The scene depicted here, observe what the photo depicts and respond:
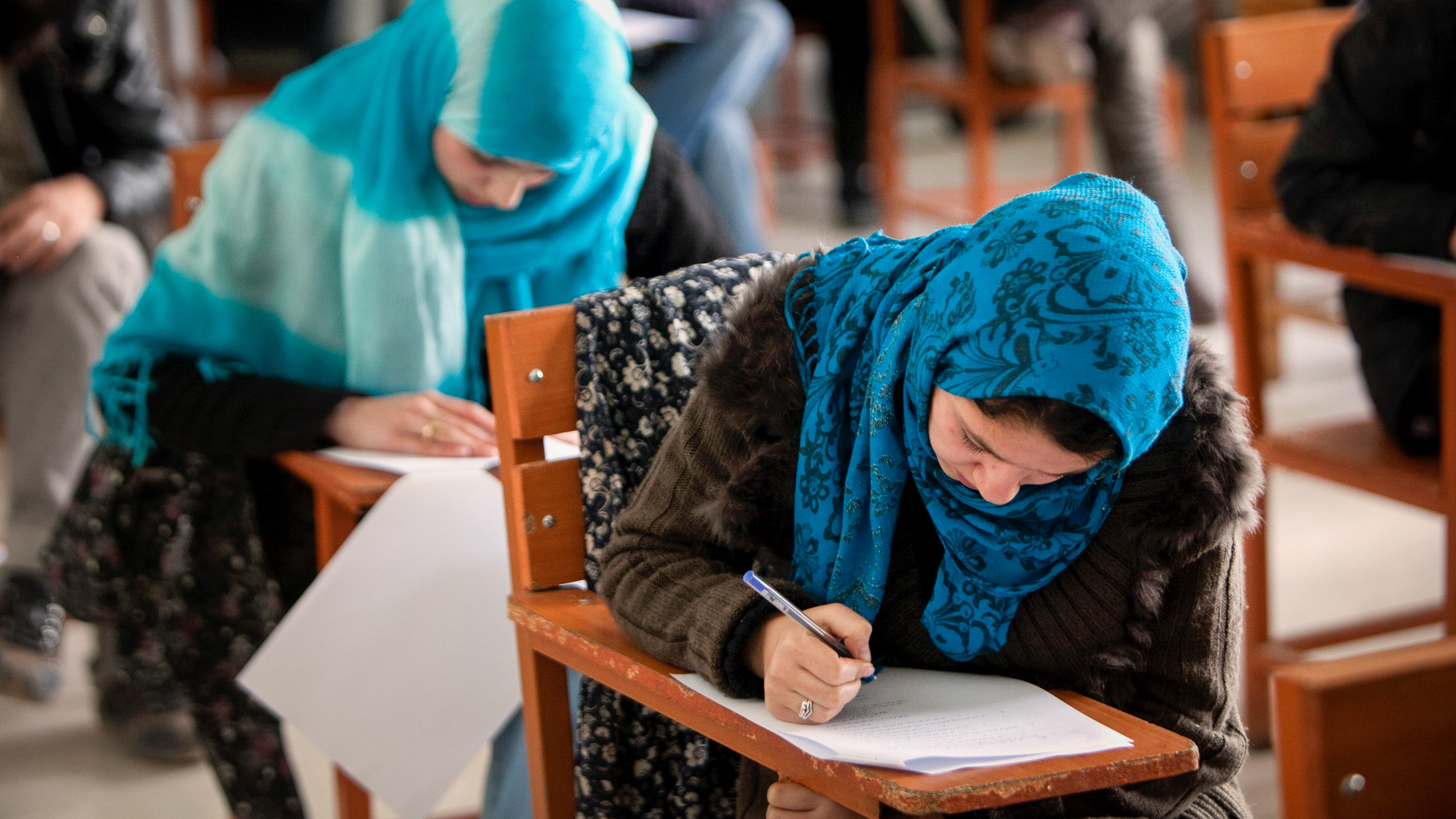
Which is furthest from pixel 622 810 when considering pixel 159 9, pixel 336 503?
pixel 159 9

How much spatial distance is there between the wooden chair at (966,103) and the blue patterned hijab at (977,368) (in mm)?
2709

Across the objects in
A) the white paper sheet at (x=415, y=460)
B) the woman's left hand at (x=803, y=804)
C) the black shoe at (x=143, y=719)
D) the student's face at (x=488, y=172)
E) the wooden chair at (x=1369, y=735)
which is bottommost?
the black shoe at (x=143, y=719)

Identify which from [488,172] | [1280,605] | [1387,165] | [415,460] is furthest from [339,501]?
[1280,605]

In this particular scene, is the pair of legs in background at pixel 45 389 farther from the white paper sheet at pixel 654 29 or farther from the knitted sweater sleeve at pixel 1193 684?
the knitted sweater sleeve at pixel 1193 684

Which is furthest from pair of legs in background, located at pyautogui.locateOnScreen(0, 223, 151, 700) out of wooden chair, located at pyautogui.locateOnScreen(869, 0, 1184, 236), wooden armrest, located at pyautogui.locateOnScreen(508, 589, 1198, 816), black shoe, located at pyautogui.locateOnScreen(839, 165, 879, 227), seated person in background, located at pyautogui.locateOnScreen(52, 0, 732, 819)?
black shoe, located at pyautogui.locateOnScreen(839, 165, 879, 227)

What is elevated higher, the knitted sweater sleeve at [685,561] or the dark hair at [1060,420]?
the dark hair at [1060,420]

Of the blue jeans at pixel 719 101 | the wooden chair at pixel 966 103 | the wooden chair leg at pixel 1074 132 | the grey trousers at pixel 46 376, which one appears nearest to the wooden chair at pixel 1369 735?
the blue jeans at pixel 719 101

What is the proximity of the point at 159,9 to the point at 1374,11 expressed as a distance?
5019 millimetres

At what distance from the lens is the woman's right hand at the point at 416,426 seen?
1.50m

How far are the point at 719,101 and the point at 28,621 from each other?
1435 millimetres

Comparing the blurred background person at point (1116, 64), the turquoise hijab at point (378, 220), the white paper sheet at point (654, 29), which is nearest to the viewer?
the turquoise hijab at point (378, 220)

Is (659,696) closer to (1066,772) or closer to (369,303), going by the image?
(1066,772)

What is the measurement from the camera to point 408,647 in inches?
57.3

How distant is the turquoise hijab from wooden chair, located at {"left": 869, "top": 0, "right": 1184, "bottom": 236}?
2.20 m
